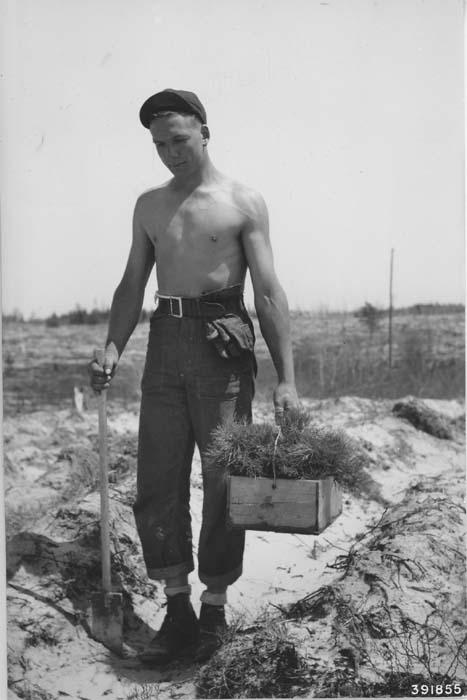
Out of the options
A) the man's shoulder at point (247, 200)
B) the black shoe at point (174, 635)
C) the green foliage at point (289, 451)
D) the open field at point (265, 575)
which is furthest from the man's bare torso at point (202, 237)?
the black shoe at point (174, 635)

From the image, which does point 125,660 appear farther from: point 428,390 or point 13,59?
point 428,390

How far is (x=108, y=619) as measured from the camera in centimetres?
433

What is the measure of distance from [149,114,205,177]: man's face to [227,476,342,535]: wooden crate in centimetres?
146

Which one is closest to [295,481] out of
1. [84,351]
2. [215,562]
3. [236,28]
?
[215,562]

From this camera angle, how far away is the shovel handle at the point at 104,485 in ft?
13.9

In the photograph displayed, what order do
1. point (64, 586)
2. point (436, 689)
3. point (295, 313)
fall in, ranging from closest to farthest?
point (436, 689) → point (64, 586) → point (295, 313)

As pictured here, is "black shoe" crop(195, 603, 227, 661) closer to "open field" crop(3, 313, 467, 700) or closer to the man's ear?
"open field" crop(3, 313, 467, 700)

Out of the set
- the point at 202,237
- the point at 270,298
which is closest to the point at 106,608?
the point at 270,298

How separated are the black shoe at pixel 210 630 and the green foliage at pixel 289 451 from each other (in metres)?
0.79

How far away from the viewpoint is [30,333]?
24.1 feet

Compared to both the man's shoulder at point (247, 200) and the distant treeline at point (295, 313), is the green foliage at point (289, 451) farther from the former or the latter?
the distant treeline at point (295, 313)

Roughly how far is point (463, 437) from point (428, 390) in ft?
2.83

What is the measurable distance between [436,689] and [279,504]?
3.85 ft

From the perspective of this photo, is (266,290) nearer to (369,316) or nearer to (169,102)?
(169,102)
